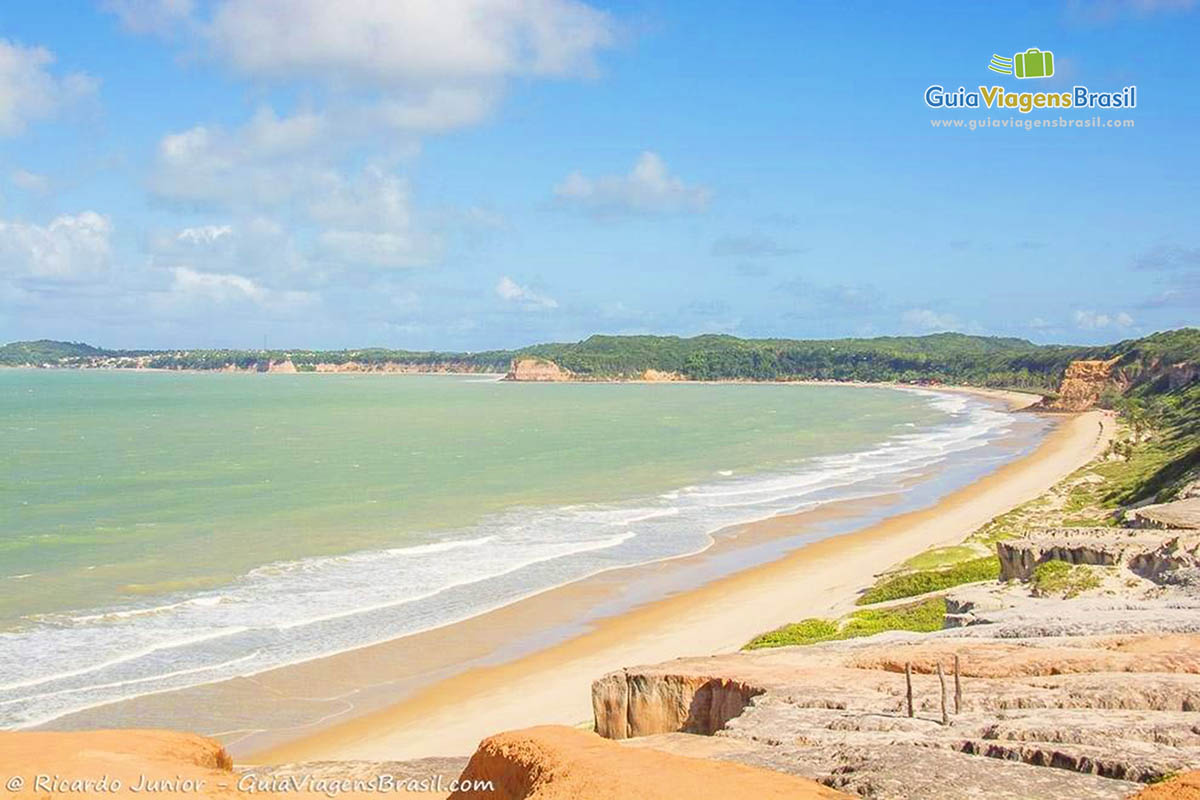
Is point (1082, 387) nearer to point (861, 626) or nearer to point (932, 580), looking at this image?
point (932, 580)

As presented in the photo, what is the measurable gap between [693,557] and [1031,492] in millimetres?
22787

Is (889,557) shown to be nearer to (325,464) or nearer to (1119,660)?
(1119,660)

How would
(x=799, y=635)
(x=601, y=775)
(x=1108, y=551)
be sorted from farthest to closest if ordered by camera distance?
(x=1108, y=551), (x=799, y=635), (x=601, y=775)

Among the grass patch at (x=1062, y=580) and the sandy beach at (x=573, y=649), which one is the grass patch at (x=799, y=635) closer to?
the sandy beach at (x=573, y=649)

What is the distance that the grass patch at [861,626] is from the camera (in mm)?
21016

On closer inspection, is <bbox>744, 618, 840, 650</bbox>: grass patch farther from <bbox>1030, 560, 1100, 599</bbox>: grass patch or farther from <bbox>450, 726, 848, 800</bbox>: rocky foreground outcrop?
<bbox>450, 726, 848, 800</bbox>: rocky foreground outcrop

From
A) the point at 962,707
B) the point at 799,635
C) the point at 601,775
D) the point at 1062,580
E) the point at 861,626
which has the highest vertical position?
the point at 601,775

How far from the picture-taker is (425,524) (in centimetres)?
4125

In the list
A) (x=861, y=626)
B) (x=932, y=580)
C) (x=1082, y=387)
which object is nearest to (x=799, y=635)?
(x=861, y=626)

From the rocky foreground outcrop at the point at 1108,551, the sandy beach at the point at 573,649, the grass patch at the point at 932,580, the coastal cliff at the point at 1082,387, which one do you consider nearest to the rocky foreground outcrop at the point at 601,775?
the sandy beach at the point at 573,649

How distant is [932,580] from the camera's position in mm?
26969

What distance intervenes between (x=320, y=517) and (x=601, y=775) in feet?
119

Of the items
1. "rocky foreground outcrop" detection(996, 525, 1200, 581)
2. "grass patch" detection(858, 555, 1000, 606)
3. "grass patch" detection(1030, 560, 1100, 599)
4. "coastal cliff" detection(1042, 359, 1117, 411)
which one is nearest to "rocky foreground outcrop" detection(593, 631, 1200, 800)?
"grass patch" detection(1030, 560, 1100, 599)

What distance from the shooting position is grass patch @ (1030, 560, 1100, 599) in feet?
68.6
